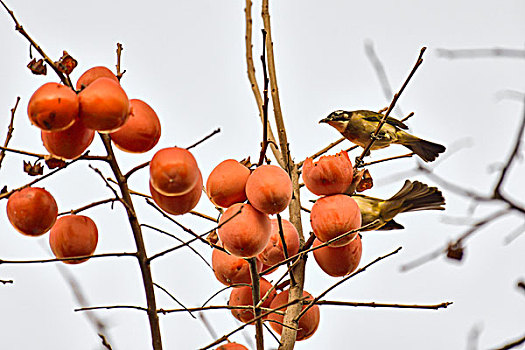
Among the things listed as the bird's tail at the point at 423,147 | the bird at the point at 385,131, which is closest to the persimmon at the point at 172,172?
the bird at the point at 385,131

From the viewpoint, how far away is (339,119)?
244cm

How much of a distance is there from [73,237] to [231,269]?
319 mm

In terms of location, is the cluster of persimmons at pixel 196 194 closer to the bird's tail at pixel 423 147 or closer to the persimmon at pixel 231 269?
the persimmon at pixel 231 269

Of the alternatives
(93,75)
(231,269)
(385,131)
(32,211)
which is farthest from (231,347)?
(385,131)

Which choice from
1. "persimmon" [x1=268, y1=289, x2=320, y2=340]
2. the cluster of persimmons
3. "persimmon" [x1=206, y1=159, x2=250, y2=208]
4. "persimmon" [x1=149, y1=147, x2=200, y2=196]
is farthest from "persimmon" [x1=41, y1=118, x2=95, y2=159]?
"persimmon" [x1=268, y1=289, x2=320, y2=340]

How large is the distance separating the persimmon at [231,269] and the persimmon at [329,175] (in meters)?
0.19

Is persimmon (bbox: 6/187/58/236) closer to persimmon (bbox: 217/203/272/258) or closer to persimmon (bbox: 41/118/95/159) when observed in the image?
persimmon (bbox: 41/118/95/159)

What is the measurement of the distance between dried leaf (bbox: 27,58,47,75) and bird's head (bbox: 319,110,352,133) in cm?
146

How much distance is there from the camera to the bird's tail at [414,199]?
1424mm

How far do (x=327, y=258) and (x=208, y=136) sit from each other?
37 centimetres

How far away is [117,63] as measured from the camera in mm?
1089

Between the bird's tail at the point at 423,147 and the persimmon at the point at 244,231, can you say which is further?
the bird's tail at the point at 423,147

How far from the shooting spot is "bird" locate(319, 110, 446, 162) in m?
2.34

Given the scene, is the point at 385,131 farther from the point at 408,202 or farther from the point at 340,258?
the point at 340,258
